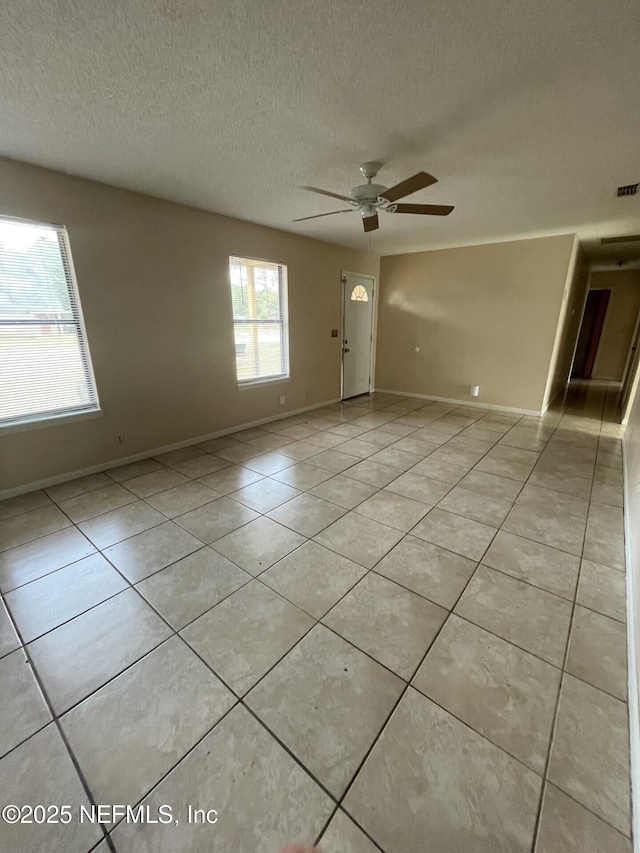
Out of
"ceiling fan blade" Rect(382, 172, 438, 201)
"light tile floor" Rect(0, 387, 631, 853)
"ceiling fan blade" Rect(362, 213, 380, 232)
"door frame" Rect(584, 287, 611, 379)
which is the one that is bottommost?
"light tile floor" Rect(0, 387, 631, 853)

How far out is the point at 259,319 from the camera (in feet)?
14.3

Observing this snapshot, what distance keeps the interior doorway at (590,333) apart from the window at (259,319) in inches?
290

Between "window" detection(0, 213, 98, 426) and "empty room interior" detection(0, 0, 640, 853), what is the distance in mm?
22

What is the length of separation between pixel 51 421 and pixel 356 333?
4.52m

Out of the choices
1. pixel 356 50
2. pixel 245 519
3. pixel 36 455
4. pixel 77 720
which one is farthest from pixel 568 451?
pixel 36 455

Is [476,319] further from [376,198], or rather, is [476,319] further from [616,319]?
[616,319]

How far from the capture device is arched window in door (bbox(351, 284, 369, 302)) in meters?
5.69

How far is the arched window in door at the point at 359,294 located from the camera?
5.69m

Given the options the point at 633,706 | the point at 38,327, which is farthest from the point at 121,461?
the point at 633,706

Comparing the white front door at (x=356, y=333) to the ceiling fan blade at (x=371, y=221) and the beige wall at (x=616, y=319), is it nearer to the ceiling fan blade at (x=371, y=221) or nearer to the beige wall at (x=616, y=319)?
the ceiling fan blade at (x=371, y=221)

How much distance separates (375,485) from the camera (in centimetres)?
295

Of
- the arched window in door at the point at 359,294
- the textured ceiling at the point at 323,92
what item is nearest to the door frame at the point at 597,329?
the arched window in door at the point at 359,294

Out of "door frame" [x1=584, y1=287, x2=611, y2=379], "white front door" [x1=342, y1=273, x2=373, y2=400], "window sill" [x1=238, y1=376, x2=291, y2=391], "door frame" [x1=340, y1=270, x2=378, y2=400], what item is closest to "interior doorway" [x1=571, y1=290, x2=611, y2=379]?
"door frame" [x1=584, y1=287, x2=611, y2=379]

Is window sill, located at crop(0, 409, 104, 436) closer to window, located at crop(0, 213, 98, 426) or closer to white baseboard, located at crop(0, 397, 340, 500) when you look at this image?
window, located at crop(0, 213, 98, 426)
